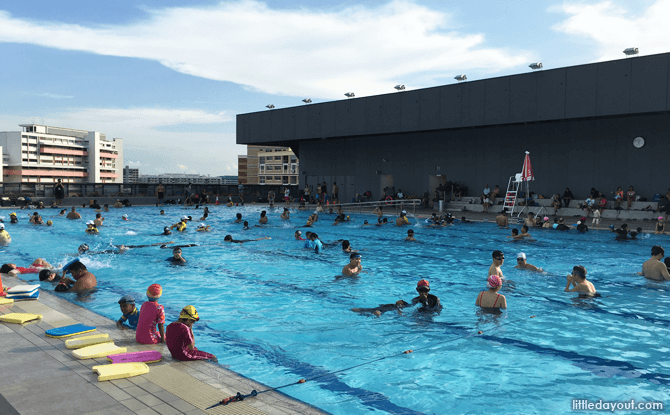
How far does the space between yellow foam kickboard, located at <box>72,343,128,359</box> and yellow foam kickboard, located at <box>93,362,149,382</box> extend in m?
0.56

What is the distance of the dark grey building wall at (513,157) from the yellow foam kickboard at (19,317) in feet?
92.7

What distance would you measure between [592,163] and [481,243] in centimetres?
1348

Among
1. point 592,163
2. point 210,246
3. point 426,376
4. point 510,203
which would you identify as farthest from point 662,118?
point 426,376

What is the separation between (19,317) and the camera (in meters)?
7.09

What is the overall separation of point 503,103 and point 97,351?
89.5 feet

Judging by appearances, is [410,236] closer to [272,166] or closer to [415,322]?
[415,322]

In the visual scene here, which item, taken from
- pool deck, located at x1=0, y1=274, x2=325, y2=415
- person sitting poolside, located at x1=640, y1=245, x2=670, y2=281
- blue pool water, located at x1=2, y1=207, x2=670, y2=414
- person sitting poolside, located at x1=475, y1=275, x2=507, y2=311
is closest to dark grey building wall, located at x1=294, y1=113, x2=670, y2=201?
blue pool water, located at x1=2, y1=207, x2=670, y2=414

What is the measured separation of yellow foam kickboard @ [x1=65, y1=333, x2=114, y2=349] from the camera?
5.91m

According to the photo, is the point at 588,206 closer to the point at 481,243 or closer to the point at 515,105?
the point at 515,105

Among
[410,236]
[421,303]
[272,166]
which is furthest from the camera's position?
[272,166]

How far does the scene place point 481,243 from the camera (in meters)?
18.6

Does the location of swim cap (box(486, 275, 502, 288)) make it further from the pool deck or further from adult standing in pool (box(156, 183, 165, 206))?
adult standing in pool (box(156, 183, 165, 206))

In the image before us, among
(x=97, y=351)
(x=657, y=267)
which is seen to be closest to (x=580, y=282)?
(x=657, y=267)

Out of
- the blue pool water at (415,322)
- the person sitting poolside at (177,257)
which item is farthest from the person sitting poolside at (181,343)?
the person sitting poolside at (177,257)
